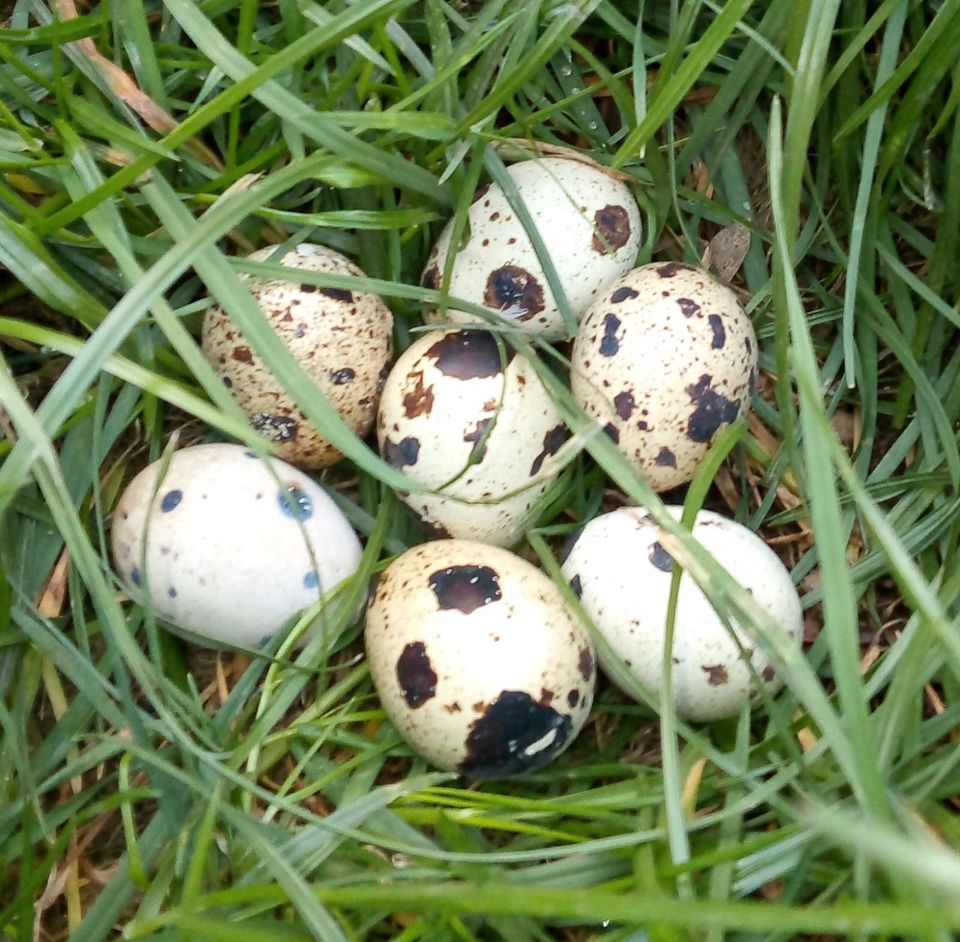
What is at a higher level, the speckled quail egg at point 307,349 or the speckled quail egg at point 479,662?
the speckled quail egg at point 307,349

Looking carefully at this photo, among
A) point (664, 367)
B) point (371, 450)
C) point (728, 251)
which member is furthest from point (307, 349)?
point (728, 251)

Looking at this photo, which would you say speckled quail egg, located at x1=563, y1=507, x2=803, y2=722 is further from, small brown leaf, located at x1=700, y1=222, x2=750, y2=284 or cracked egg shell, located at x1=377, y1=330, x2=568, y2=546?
small brown leaf, located at x1=700, y1=222, x2=750, y2=284

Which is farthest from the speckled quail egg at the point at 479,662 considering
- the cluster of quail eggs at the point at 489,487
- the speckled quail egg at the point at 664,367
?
the speckled quail egg at the point at 664,367

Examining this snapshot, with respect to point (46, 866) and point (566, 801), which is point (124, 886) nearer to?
point (46, 866)

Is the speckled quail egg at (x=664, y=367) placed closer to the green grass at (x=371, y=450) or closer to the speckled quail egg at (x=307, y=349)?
the green grass at (x=371, y=450)

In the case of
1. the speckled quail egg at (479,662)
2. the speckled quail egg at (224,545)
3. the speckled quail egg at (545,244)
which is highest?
the speckled quail egg at (545,244)

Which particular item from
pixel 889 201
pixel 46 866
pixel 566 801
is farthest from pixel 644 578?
pixel 46 866

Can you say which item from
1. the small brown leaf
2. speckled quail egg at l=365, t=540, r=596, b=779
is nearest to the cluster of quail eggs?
speckled quail egg at l=365, t=540, r=596, b=779
